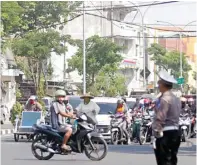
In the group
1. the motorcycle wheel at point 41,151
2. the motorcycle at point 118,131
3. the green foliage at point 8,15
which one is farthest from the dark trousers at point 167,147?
the green foliage at point 8,15

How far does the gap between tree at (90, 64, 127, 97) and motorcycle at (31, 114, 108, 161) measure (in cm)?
4033

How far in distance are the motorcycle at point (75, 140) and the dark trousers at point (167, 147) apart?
6.75 metres

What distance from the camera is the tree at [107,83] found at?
5947cm

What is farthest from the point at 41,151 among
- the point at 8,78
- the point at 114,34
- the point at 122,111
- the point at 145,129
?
the point at 114,34

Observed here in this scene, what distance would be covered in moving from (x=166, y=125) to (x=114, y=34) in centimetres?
6260

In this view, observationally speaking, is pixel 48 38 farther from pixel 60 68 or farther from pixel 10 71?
pixel 60 68

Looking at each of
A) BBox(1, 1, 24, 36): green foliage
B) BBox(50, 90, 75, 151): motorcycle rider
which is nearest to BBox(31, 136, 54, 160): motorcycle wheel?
BBox(50, 90, 75, 151): motorcycle rider

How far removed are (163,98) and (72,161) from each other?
23.3 feet

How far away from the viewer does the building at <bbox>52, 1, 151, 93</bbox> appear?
69.6m

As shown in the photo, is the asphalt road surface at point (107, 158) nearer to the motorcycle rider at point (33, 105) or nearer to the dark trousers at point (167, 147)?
the dark trousers at point (167, 147)

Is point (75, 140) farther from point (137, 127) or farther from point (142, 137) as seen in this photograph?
point (137, 127)

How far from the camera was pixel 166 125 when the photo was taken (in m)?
10.6

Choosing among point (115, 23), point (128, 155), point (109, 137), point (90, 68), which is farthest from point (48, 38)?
point (128, 155)

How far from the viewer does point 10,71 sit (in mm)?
54688
